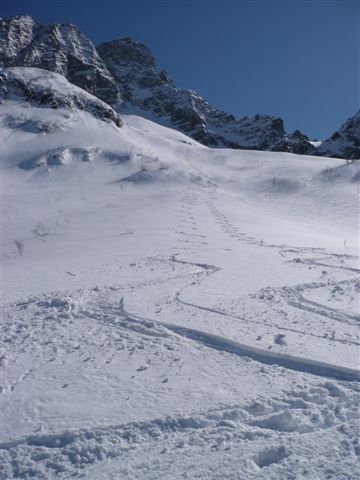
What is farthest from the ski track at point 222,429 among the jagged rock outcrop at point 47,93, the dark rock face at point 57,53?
the dark rock face at point 57,53

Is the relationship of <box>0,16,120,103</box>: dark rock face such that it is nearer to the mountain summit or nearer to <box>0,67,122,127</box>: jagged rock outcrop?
the mountain summit

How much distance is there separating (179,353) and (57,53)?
82.1m

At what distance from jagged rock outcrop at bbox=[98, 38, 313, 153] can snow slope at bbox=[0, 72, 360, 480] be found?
224 ft

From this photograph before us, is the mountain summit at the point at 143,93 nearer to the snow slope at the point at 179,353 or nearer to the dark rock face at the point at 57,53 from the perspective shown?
the dark rock face at the point at 57,53

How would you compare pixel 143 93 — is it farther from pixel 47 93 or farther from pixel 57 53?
pixel 47 93

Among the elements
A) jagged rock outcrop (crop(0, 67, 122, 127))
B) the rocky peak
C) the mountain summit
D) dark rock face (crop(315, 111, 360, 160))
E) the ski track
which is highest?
the rocky peak

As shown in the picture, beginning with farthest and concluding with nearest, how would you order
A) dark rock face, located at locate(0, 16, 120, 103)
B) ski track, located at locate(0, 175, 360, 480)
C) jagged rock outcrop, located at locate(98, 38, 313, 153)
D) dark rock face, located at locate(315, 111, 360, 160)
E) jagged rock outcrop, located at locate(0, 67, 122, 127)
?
jagged rock outcrop, located at locate(98, 38, 313, 153) → dark rock face, located at locate(0, 16, 120, 103) → dark rock face, located at locate(315, 111, 360, 160) → jagged rock outcrop, located at locate(0, 67, 122, 127) → ski track, located at locate(0, 175, 360, 480)

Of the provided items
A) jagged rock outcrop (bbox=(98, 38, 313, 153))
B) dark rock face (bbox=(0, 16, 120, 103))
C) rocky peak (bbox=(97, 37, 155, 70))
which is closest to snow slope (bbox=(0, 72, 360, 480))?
jagged rock outcrop (bbox=(98, 38, 313, 153))

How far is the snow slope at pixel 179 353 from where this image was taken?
7.06 ft

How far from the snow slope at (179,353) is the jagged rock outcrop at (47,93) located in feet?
64.6

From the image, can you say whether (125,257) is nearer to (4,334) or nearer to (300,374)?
(4,334)

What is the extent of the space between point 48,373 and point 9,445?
756 mm

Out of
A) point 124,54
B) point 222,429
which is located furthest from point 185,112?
point 222,429

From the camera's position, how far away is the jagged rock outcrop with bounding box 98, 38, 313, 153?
3039 inches
